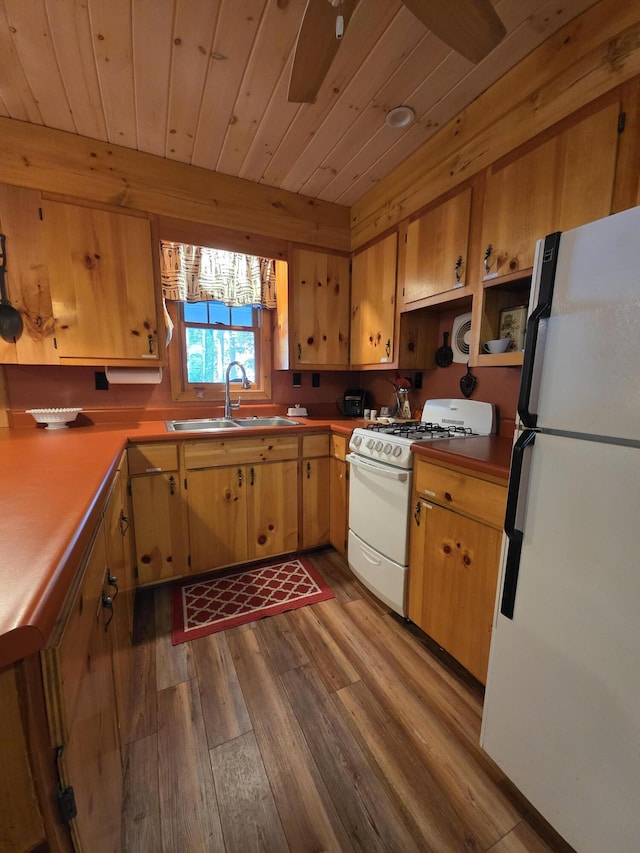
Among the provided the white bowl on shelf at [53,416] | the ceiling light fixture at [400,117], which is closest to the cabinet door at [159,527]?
the white bowl on shelf at [53,416]

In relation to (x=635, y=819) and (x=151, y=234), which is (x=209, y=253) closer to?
(x=151, y=234)

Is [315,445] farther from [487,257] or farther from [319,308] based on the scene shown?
[487,257]

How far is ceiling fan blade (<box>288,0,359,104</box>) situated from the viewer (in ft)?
3.02

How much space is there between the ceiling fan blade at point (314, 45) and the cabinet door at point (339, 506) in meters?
1.78

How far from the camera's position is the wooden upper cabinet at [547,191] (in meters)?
1.19

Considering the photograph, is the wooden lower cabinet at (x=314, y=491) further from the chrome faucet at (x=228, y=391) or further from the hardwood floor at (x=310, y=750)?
the hardwood floor at (x=310, y=750)

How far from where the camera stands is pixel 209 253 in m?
2.42

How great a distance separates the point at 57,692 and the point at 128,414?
82.3 inches

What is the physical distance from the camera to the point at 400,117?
1.70 m

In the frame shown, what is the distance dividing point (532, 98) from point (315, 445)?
1.97 meters

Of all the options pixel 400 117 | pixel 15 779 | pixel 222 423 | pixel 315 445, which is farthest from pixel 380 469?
pixel 400 117

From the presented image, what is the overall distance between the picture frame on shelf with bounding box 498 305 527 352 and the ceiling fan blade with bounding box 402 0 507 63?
932mm

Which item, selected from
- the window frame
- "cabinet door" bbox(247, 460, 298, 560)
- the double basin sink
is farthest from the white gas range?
the window frame

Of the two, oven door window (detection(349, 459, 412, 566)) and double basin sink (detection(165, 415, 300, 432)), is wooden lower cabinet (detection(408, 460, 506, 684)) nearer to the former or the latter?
oven door window (detection(349, 459, 412, 566))
